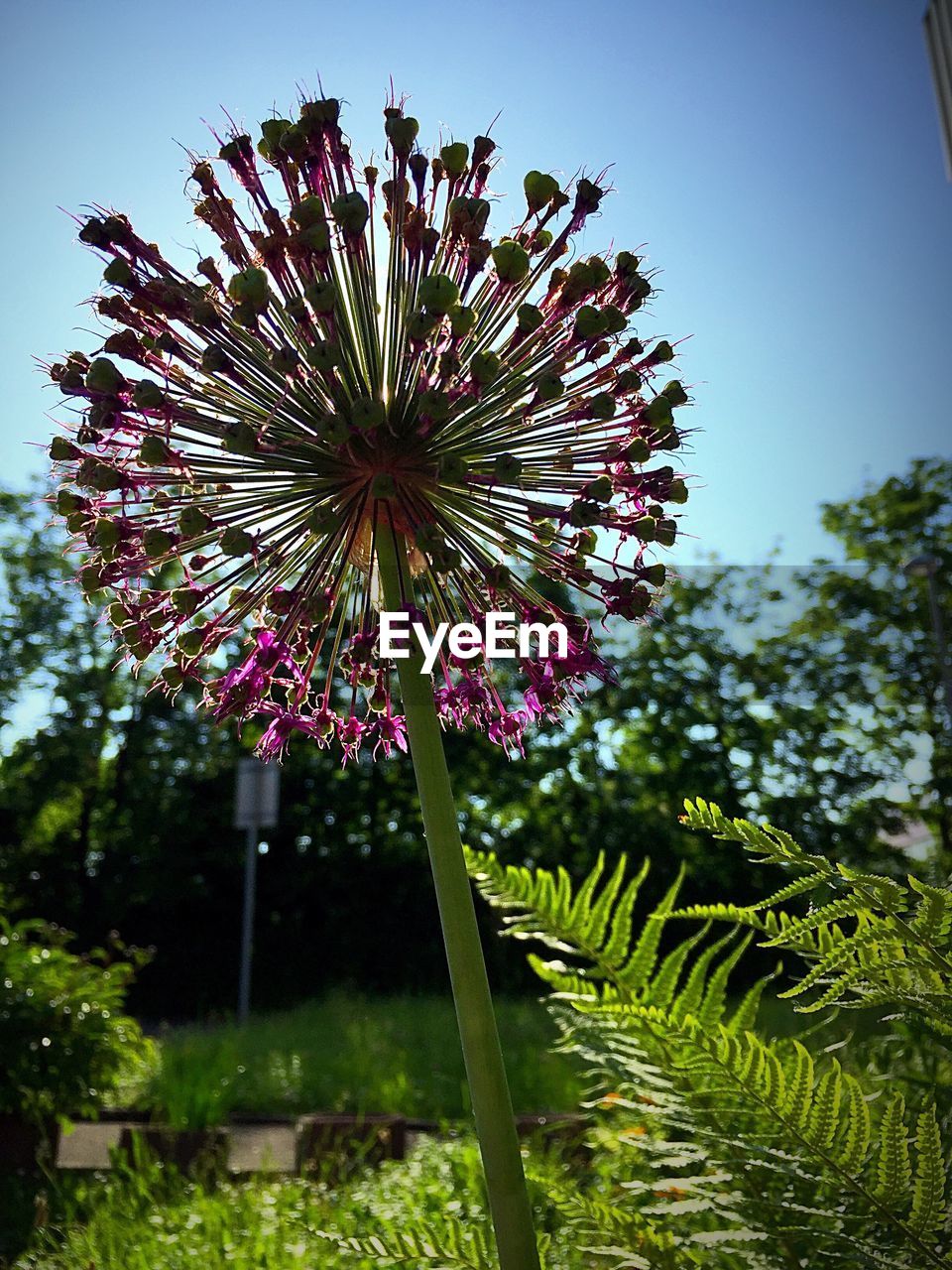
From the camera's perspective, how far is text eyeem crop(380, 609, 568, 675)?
1264 mm

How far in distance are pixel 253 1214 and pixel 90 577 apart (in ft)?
7.28

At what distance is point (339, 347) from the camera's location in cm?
126

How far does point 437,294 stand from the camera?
3.94ft

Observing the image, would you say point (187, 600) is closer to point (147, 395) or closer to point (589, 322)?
point (147, 395)

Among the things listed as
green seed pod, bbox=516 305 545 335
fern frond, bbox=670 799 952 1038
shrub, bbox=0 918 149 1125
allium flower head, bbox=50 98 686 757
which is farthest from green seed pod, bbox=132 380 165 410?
shrub, bbox=0 918 149 1125

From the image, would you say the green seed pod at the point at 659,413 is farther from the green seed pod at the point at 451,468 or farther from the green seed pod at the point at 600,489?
the green seed pod at the point at 451,468

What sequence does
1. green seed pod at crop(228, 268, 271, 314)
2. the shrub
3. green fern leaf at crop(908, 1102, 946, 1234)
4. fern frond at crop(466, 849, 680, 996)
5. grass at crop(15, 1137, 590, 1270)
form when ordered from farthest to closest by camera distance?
the shrub → grass at crop(15, 1137, 590, 1270) → fern frond at crop(466, 849, 680, 996) → green seed pod at crop(228, 268, 271, 314) → green fern leaf at crop(908, 1102, 946, 1234)

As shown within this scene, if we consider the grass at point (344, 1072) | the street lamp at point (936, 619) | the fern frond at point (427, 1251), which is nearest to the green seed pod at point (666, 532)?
the fern frond at point (427, 1251)

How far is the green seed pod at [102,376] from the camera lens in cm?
128

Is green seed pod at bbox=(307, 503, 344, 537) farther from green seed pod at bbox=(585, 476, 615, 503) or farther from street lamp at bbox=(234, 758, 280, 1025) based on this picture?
street lamp at bbox=(234, 758, 280, 1025)

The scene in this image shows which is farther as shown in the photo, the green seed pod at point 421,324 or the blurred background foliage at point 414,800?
the blurred background foliage at point 414,800

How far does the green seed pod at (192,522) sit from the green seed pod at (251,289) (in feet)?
0.87

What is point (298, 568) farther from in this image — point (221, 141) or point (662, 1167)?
point (662, 1167)

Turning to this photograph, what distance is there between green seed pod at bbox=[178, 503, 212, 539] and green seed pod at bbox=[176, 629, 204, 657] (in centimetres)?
18
